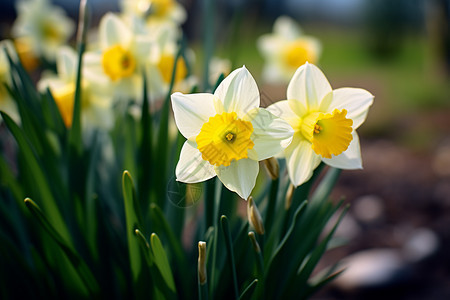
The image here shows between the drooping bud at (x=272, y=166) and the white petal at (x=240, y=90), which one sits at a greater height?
the white petal at (x=240, y=90)

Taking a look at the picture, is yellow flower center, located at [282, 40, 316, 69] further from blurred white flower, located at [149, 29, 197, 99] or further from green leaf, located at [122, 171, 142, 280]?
Answer: green leaf, located at [122, 171, 142, 280]

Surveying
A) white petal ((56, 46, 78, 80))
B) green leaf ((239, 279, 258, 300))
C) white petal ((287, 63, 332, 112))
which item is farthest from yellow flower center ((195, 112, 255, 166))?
white petal ((56, 46, 78, 80))

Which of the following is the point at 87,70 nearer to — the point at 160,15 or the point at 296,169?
the point at 160,15

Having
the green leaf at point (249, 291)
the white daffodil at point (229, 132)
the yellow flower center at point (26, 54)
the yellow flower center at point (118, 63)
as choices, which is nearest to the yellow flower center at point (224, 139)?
the white daffodil at point (229, 132)

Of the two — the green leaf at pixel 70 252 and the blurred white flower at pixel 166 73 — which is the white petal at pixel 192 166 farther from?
the blurred white flower at pixel 166 73

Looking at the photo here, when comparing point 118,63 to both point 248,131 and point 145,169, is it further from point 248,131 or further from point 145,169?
point 248,131

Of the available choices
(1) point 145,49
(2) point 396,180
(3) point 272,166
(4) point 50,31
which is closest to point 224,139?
(3) point 272,166

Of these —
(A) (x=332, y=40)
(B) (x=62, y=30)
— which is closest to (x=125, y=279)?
(B) (x=62, y=30)
